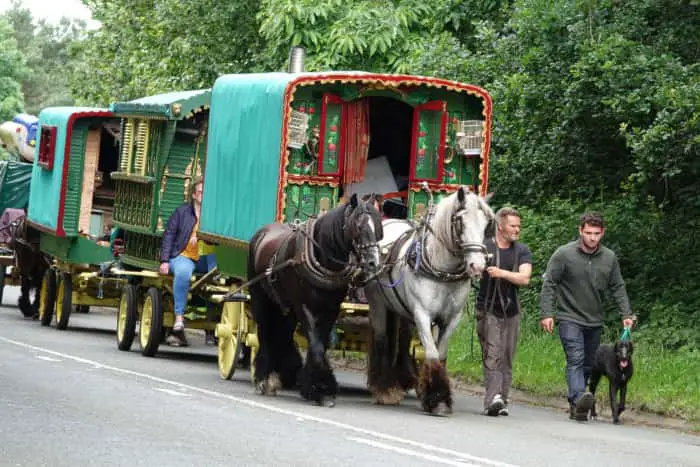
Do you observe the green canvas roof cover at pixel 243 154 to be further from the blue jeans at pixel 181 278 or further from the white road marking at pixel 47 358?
the white road marking at pixel 47 358

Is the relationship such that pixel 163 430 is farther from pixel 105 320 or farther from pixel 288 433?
pixel 105 320

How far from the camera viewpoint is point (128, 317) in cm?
2138

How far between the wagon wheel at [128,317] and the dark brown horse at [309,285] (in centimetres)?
493

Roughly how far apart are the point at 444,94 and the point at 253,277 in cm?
283

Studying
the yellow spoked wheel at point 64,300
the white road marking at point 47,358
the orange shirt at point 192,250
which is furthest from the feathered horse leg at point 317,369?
the yellow spoked wheel at point 64,300

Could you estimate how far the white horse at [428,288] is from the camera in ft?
48.5

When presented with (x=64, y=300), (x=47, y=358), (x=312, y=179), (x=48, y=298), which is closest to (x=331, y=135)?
(x=312, y=179)

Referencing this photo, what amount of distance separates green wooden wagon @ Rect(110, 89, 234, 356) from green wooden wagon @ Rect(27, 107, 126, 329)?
1342mm

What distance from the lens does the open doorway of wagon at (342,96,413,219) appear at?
1784 centimetres

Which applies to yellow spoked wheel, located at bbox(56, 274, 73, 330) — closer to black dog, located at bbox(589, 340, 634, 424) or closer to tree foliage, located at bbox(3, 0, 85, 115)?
black dog, located at bbox(589, 340, 634, 424)

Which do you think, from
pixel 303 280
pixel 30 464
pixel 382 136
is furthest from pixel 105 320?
pixel 30 464

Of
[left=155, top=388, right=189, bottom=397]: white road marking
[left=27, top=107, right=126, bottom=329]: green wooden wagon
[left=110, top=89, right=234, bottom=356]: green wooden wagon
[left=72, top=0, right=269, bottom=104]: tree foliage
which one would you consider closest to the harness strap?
[left=155, top=388, right=189, bottom=397]: white road marking

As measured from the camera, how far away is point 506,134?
22188mm

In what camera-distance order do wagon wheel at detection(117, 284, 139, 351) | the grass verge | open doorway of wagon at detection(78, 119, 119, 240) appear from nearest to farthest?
1. the grass verge
2. wagon wheel at detection(117, 284, 139, 351)
3. open doorway of wagon at detection(78, 119, 119, 240)
